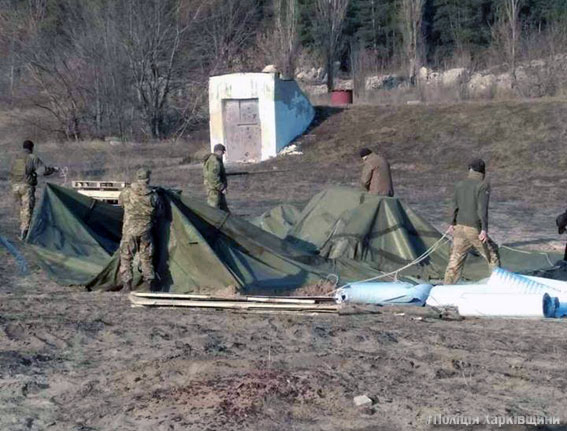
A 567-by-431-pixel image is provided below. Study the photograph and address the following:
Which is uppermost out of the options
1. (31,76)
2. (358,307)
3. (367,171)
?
(31,76)

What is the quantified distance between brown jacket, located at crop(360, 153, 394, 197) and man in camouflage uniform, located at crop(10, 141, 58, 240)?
525 centimetres

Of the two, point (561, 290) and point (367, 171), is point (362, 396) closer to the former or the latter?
point (561, 290)

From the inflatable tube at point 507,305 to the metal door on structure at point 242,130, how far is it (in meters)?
22.7

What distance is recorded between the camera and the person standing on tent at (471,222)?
12.2 m

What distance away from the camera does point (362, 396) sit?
7297mm

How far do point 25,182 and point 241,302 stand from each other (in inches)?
279

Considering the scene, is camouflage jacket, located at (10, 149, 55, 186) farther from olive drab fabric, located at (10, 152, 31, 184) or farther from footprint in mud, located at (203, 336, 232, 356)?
footprint in mud, located at (203, 336, 232, 356)

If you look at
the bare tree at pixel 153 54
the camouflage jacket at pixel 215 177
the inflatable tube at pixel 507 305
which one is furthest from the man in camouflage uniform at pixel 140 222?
the bare tree at pixel 153 54

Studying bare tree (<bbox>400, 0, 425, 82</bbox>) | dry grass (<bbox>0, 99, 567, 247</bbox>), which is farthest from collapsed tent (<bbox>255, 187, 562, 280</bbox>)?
bare tree (<bbox>400, 0, 425, 82</bbox>)

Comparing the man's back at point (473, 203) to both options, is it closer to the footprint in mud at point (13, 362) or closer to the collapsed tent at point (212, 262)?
the collapsed tent at point (212, 262)

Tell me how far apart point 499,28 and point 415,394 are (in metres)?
43.8

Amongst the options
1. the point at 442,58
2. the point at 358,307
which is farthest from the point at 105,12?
the point at 358,307

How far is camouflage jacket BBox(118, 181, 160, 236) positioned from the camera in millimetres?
12078

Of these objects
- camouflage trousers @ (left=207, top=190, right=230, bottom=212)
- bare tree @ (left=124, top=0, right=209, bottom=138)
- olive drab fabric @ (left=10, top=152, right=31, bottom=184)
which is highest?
bare tree @ (left=124, top=0, right=209, bottom=138)
